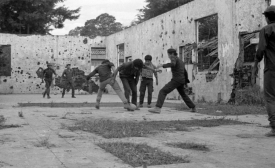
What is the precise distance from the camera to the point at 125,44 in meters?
23.8

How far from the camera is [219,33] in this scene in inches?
562

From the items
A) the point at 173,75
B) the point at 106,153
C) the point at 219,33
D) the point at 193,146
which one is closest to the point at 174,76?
the point at 173,75

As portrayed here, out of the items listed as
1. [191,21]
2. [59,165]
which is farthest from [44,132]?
[191,21]

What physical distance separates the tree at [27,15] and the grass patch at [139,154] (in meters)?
32.8

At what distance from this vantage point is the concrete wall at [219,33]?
13.0 m

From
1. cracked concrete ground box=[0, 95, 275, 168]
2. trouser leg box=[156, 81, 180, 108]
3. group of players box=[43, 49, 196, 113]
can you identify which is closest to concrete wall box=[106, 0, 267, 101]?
group of players box=[43, 49, 196, 113]

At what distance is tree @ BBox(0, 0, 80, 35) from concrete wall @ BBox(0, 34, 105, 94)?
10.8m

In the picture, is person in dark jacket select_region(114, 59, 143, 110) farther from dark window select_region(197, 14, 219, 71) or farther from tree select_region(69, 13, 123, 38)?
tree select_region(69, 13, 123, 38)

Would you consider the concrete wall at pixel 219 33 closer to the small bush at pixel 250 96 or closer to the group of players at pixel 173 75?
the small bush at pixel 250 96

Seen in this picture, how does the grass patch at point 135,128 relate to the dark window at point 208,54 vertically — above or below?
below

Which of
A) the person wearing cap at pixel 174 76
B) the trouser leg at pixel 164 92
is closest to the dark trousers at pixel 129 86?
the person wearing cap at pixel 174 76

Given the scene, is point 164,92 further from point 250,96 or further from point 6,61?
point 6,61

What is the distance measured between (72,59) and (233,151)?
2267 cm

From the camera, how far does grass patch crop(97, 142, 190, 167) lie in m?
3.67
